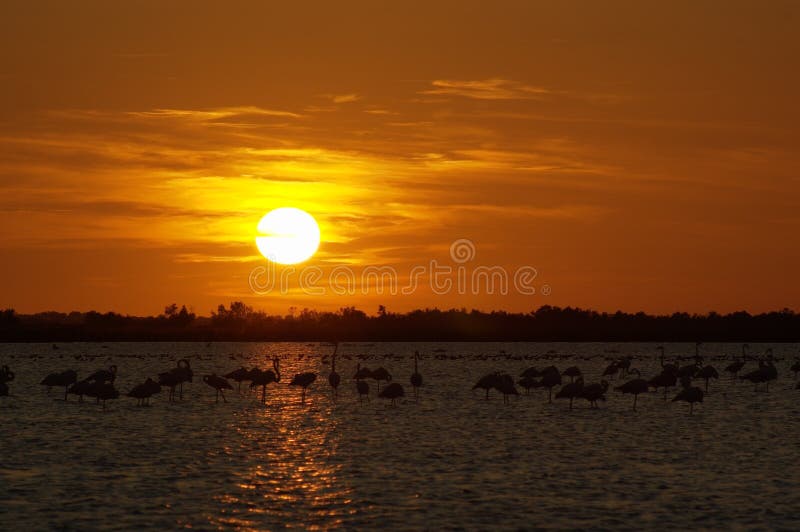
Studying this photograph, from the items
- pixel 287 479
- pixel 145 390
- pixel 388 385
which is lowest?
pixel 287 479

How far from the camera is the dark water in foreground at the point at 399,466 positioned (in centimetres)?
2155

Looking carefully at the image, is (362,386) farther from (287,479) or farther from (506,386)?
(287,479)

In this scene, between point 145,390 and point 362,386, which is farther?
point 362,386

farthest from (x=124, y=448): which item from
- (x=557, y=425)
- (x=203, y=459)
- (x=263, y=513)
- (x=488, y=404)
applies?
(x=488, y=404)

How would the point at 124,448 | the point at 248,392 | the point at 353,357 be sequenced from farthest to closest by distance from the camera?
1. the point at 353,357
2. the point at 248,392
3. the point at 124,448

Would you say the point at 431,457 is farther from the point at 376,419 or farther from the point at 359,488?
the point at 376,419

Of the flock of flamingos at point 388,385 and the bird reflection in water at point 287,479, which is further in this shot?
the flock of flamingos at point 388,385

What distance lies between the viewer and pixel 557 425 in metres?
39.1

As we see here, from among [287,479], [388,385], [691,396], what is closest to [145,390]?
[388,385]

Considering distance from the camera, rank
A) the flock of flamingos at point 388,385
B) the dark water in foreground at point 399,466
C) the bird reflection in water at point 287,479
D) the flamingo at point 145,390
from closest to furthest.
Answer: the bird reflection in water at point 287,479 → the dark water in foreground at point 399,466 → the flock of flamingos at point 388,385 → the flamingo at point 145,390

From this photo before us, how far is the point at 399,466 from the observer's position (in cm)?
2834

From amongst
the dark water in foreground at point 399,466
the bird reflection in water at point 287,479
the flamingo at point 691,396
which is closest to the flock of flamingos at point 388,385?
the flamingo at point 691,396

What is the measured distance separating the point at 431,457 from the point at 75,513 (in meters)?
11.4

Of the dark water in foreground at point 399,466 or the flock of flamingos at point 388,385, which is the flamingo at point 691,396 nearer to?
the flock of flamingos at point 388,385
